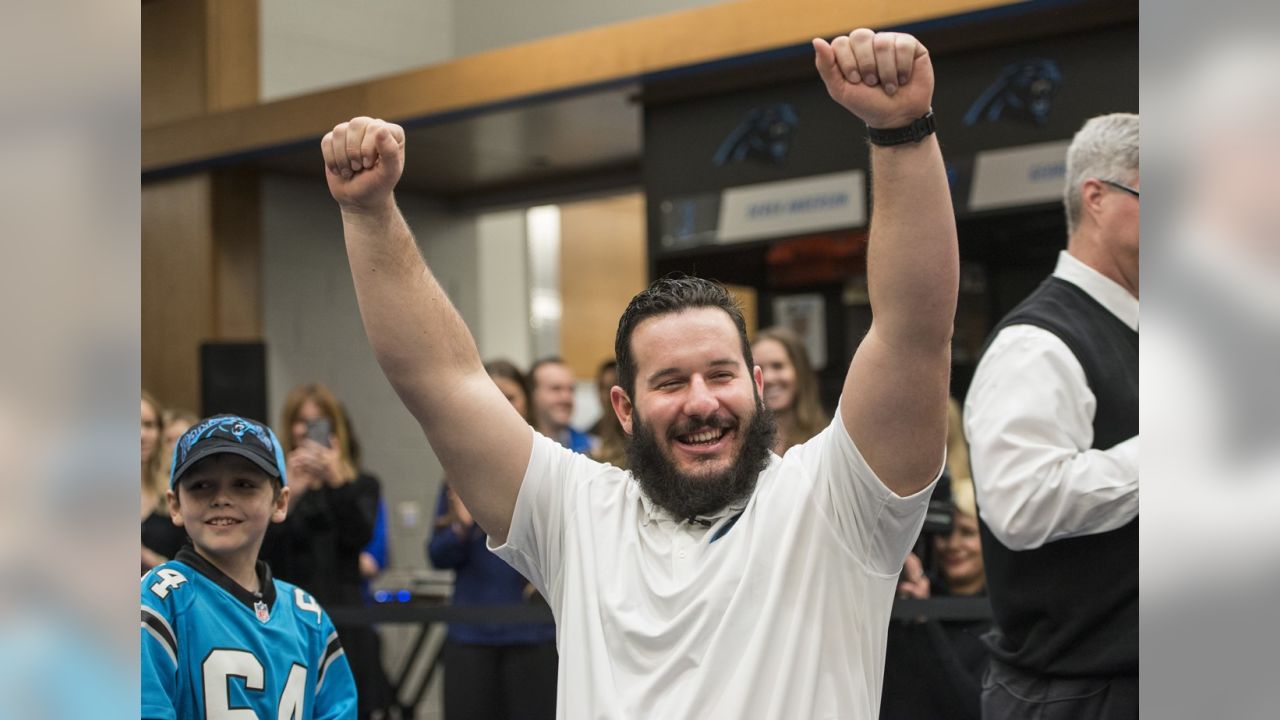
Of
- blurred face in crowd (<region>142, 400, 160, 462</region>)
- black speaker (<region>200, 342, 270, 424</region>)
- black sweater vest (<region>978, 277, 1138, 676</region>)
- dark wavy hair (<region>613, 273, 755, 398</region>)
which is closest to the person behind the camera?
dark wavy hair (<region>613, 273, 755, 398</region>)

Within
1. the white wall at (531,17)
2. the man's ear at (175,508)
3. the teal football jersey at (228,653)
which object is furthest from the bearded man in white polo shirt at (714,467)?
the white wall at (531,17)

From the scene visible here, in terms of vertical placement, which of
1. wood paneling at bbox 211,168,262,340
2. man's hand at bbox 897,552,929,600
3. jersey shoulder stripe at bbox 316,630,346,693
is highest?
wood paneling at bbox 211,168,262,340

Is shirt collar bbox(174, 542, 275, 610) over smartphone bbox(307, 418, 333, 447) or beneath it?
beneath

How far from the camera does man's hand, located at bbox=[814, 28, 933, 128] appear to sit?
1936 millimetres

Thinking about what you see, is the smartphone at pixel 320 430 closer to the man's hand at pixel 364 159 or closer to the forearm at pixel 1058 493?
the forearm at pixel 1058 493

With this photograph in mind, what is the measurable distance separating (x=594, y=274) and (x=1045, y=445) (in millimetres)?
13555

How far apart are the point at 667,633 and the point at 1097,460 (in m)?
1.14

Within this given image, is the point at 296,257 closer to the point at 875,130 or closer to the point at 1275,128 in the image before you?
the point at 875,130

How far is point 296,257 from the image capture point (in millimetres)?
11945

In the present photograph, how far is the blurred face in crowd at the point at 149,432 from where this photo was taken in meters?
5.73

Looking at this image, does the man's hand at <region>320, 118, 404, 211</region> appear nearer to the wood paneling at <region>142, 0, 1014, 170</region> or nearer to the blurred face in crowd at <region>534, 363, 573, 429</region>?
the blurred face in crowd at <region>534, 363, 573, 429</region>

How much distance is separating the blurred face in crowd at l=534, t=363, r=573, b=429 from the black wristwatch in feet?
16.2

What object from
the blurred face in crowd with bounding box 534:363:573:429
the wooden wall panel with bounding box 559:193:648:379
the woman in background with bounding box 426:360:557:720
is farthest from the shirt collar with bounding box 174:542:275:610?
the wooden wall panel with bounding box 559:193:648:379

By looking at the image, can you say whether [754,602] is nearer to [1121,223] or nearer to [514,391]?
[1121,223]
